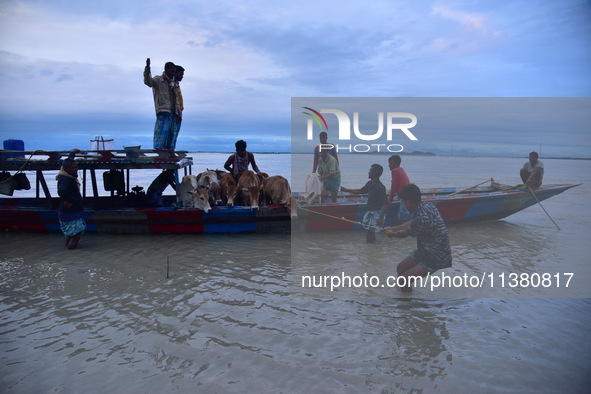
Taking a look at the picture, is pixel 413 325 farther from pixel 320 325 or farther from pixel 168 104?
pixel 168 104

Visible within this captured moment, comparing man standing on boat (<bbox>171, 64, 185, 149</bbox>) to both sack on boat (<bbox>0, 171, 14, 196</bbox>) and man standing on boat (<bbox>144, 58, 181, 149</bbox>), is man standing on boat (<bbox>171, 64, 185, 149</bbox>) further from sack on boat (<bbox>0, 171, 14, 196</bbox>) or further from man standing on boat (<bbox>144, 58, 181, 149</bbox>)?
sack on boat (<bbox>0, 171, 14, 196</bbox>)

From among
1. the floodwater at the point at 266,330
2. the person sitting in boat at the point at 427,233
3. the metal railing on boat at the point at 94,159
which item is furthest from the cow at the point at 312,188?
the person sitting in boat at the point at 427,233

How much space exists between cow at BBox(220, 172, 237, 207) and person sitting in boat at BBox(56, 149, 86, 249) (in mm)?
3231

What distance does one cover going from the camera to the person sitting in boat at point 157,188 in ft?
34.2

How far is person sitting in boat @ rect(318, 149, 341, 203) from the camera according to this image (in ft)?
33.8

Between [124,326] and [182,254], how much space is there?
3.22 m

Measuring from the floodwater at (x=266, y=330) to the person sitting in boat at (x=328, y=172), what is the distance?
3061 mm

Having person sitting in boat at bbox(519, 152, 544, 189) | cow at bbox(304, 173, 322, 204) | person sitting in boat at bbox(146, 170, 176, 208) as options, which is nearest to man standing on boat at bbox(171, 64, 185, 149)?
person sitting in boat at bbox(146, 170, 176, 208)

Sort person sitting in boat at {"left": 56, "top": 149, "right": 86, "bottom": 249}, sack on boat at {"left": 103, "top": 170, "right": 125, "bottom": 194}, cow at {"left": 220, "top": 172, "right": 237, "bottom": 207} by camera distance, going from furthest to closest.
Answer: sack on boat at {"left": 103, "top": 170, "right": 125, "bottom": 194} → cow at {"left": 220, "top": 172, "right": 237, "bottom": 207} → person sitting in boat at {"left": 56, "top": 149, "right": 86, "bottom": 249}

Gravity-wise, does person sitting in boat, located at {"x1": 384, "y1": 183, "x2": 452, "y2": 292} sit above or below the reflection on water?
above

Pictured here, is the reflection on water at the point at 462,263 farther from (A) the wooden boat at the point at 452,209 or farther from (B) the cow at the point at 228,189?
(B) the cow at the point at 228,189

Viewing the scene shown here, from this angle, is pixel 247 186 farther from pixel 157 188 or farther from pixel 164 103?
pixel 164 103

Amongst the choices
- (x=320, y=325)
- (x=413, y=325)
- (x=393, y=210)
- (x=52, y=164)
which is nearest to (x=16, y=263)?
(x=52, y=164)

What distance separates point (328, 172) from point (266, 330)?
6.22 meters
